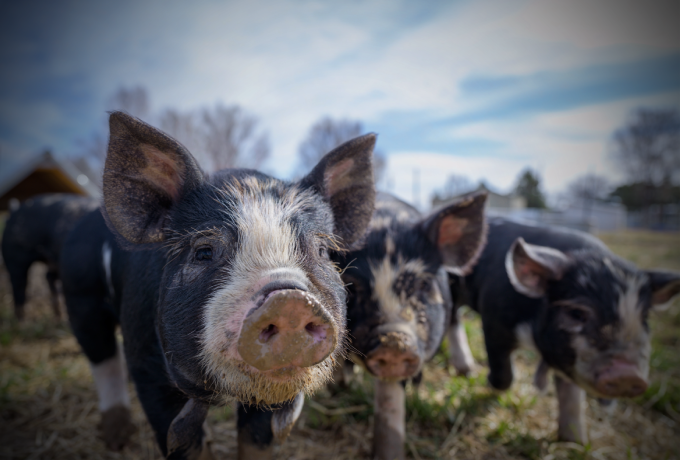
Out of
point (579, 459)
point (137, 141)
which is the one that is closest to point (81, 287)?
point (137, 141)

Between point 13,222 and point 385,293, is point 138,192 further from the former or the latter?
point 13,222

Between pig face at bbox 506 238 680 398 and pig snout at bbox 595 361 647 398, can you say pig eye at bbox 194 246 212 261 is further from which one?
pig snout at bbox 595 361 647 398

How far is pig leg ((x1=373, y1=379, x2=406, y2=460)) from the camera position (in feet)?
8.77

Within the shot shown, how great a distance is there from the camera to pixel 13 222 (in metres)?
5.55

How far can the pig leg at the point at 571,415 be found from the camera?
3.27 meters

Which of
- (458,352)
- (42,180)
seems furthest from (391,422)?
(42,180)

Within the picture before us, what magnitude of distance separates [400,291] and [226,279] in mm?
1269

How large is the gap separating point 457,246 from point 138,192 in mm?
2211

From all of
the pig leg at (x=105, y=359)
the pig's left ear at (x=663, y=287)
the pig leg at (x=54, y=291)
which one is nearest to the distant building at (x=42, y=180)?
the pig leg at (x=54, y=291)

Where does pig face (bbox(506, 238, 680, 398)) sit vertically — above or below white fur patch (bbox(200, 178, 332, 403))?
below

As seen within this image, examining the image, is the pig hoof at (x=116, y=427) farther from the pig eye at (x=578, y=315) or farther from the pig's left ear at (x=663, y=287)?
the pig's left ear at (x=663, y=287)

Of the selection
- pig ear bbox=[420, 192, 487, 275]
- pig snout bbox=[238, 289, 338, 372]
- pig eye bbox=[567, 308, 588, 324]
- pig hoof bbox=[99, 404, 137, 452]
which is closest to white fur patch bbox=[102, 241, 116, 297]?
pig hoof bbox=[99, 404, 137, 452]

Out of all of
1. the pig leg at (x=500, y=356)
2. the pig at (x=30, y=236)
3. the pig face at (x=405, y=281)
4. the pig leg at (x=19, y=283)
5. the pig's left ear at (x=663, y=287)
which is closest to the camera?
the pig face at (x=405, y=281)

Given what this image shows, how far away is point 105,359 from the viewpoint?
302cm
